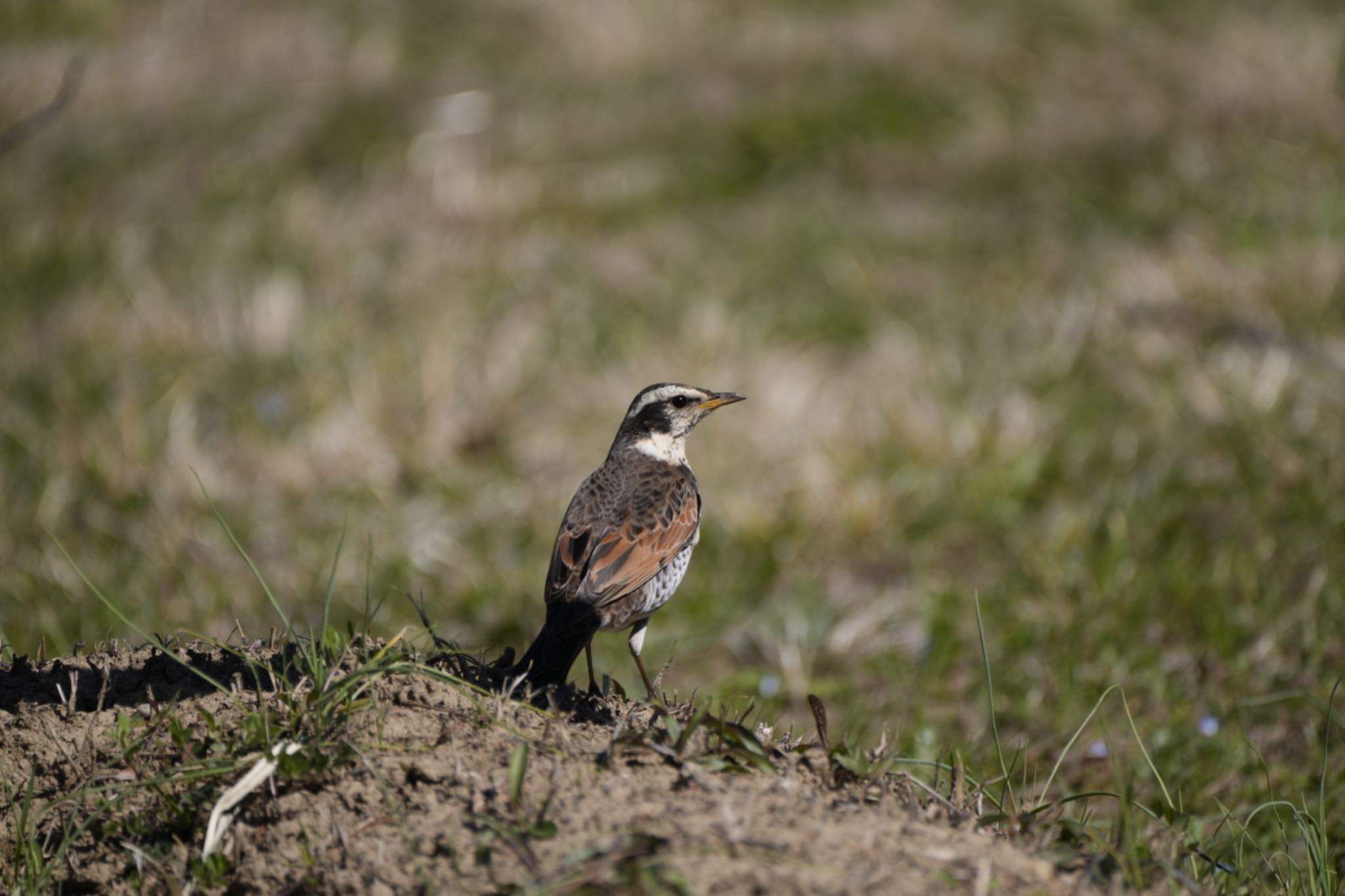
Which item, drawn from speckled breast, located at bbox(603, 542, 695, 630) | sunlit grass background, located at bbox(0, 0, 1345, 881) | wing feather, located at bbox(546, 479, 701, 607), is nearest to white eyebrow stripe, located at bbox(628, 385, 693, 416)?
wing feather, located at bbox(546, 479, 701, 607)

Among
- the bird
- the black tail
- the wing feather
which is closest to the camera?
the black tail

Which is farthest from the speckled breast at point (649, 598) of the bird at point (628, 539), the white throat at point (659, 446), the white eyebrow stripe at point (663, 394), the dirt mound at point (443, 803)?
the dirt mound at point (443, 803)

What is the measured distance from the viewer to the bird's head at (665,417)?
4.99 m

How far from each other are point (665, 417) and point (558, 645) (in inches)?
54.4

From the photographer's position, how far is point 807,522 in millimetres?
7316

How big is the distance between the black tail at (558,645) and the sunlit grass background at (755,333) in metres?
0.85

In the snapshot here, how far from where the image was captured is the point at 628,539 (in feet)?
14.5

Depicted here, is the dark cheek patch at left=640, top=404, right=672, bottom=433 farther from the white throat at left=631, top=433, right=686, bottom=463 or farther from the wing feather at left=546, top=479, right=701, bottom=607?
the wing feather at left=546, top=479, right=701, bottom=607

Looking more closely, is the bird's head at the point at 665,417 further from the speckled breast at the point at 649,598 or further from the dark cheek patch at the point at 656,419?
the speckled breast at the point at 649,598

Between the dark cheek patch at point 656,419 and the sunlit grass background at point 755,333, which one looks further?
the sunlit grass background at point 755,333

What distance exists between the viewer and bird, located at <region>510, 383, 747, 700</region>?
158 inches

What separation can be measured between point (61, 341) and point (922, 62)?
9.10m

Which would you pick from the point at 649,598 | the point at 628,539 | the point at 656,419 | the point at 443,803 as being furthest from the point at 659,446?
the point at 443,803

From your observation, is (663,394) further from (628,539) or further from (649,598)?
(649,598)
